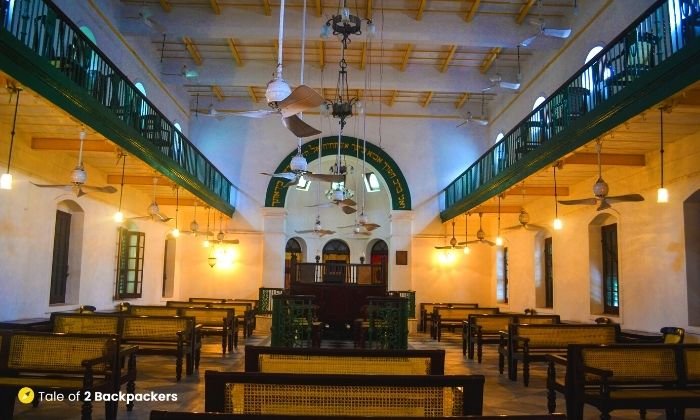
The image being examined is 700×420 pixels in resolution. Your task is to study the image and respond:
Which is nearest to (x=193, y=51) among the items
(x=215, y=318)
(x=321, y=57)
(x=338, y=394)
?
(x=321, y=57)

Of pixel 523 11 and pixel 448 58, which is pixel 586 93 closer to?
pixel 523 11

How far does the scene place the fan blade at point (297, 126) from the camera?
638 cm

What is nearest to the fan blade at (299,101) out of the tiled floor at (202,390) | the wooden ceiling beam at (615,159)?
the tiled floor at (202,390)

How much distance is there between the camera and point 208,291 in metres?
21.9

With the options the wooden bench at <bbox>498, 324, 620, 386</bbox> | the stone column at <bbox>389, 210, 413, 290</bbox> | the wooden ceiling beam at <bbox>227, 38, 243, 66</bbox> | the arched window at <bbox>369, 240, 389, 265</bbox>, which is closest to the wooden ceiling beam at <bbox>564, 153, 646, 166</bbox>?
the wooden bench at <bbox>498, 324, 620, 386</bbox>

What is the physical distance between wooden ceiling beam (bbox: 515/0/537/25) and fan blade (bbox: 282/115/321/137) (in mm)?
10213

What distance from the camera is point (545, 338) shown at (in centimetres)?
922

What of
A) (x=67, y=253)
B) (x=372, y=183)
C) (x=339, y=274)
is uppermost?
(x=372, y=183)

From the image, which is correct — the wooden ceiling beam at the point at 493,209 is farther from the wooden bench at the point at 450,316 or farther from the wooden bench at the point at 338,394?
the wooden bench at the point at 338,394

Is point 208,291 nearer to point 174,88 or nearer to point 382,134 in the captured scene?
point 174,88

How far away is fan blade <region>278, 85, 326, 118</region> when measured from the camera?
5383 millimetres

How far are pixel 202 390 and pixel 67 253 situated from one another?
720cm

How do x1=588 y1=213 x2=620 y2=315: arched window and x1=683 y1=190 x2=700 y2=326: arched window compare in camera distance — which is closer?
x1=683 y1=190 x2=700 y2=326: arched window

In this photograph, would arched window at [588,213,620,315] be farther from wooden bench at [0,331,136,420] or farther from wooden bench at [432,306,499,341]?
wooden bench at [0,331,136,420]
